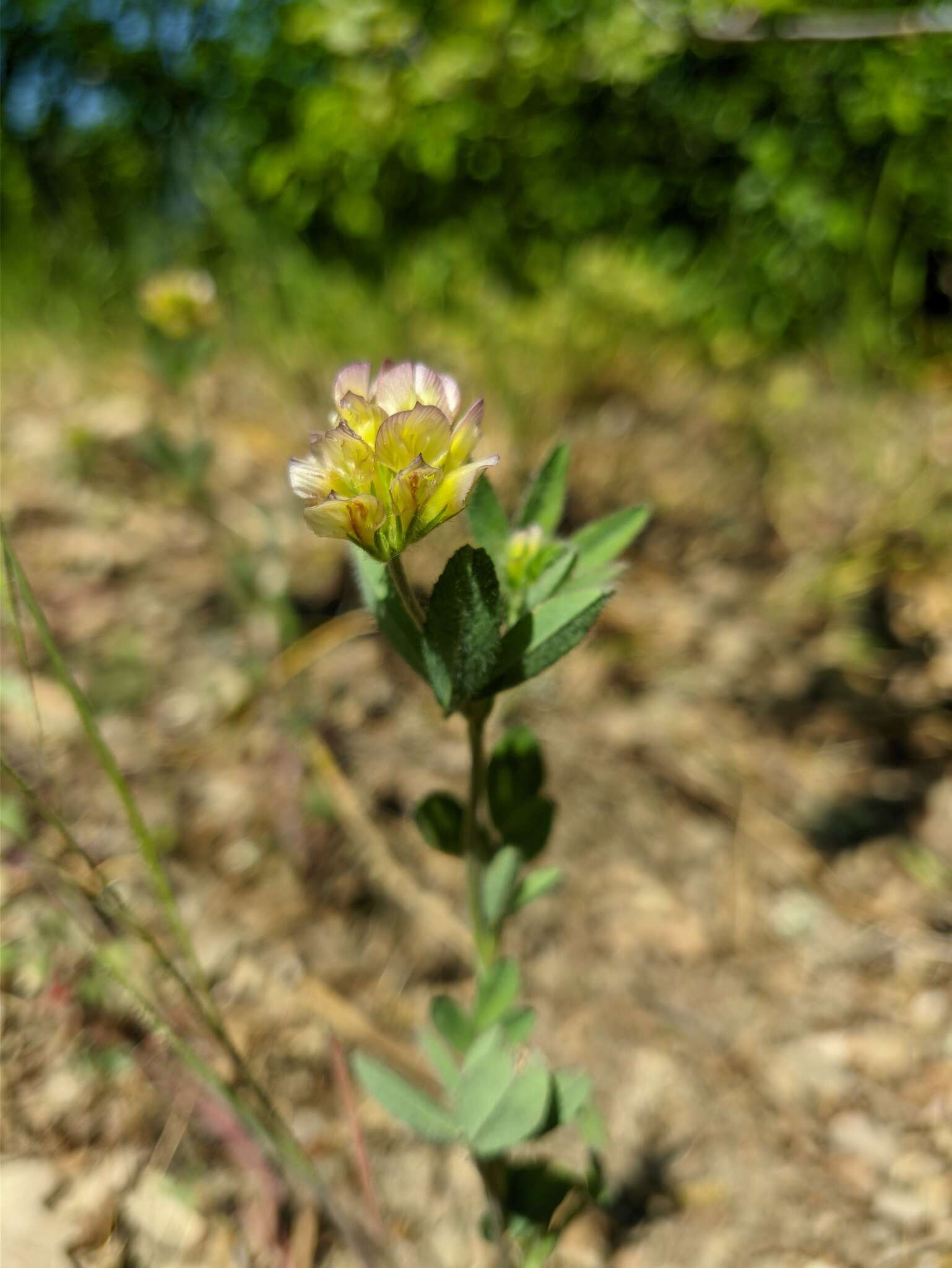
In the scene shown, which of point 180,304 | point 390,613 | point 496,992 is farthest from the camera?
point 180,304

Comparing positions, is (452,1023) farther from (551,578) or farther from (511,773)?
(551,578)

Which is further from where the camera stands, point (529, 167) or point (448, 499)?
point (529, 167)

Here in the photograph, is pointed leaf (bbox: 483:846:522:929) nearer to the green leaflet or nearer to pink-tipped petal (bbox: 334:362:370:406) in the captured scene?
the green leaflet

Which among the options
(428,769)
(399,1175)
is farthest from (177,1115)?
(428,769)

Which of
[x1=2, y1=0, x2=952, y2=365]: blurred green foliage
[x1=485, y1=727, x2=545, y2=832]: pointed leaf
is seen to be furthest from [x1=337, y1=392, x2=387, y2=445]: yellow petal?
[x1=2, y1=0, x2=952, y2=365]: blurred green foliage

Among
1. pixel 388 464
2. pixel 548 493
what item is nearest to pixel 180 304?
pixel 548 493

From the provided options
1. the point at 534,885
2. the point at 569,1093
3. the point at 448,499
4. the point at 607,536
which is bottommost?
the point at 569,1093
